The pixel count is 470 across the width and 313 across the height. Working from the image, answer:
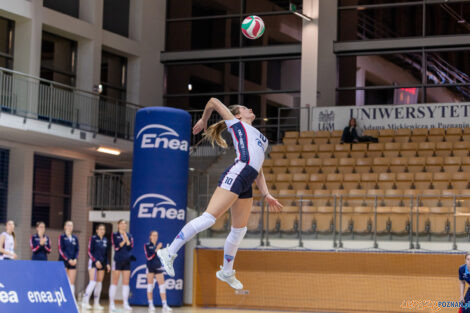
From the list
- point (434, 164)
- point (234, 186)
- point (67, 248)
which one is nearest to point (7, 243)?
point (67, 248)

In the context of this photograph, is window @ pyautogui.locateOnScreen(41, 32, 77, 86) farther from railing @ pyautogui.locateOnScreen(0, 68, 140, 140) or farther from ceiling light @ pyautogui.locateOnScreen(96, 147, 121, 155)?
ceiling light @ pyautogui.locateOnScreen(96, 147, 121, 155)

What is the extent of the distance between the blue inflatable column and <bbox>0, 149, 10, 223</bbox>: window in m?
5.35

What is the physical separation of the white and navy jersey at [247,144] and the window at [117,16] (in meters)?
21.2

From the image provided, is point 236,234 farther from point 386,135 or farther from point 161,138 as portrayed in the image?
point 386,135

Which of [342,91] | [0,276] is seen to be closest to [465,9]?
[342,91]

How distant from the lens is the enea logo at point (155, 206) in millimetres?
20219

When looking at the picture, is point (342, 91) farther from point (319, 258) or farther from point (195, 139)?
point (319, 258)

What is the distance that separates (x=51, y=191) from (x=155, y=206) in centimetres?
652

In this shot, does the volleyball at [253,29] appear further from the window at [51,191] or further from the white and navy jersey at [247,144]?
the window at [51,191]

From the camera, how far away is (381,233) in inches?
735

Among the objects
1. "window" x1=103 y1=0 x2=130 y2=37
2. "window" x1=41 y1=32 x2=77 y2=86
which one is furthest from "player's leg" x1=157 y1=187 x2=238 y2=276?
"window" x1=103 y1=0 x2=130 y2=37

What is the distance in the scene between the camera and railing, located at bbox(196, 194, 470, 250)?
17.9 m

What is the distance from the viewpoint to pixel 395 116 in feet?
80.9

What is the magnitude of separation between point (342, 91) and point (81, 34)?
886 cm
